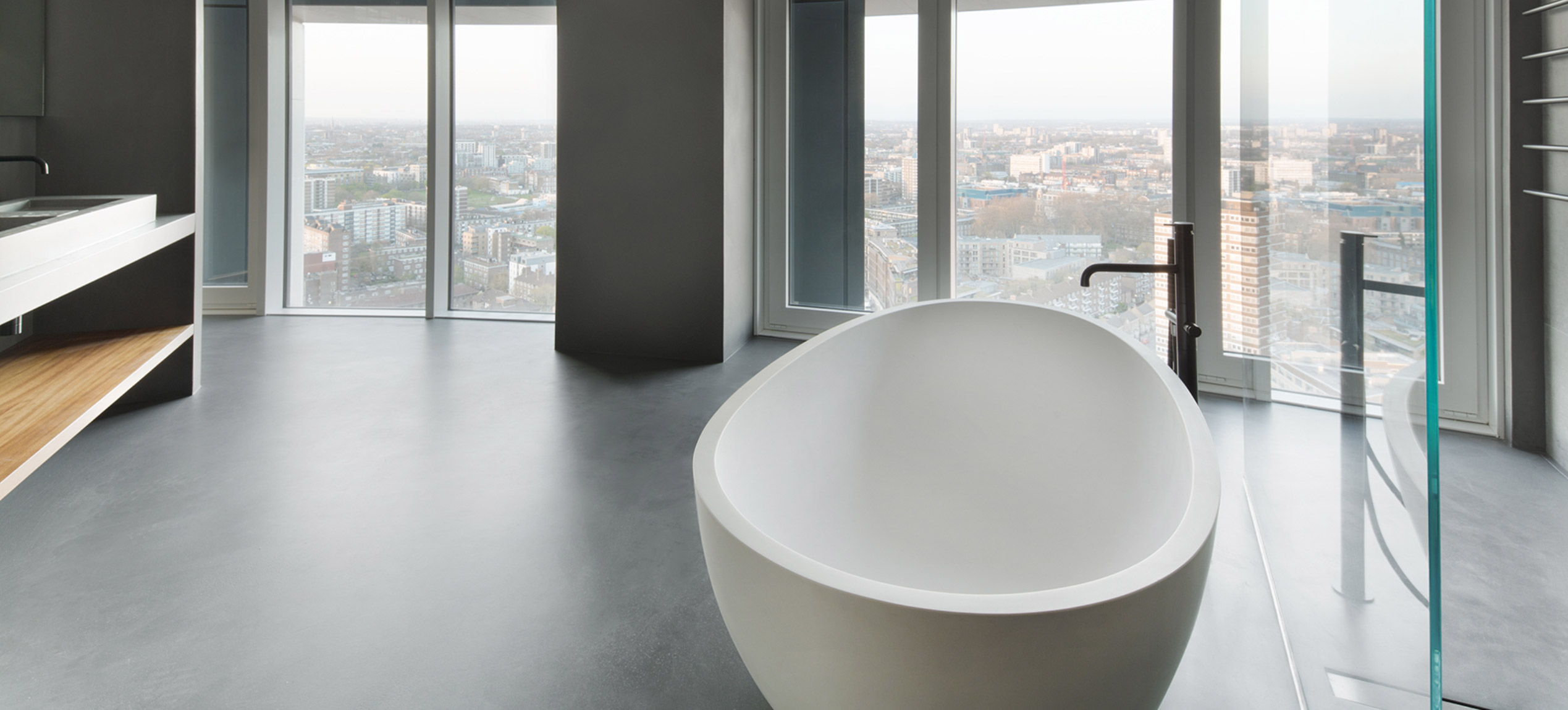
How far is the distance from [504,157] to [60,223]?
2546 mm

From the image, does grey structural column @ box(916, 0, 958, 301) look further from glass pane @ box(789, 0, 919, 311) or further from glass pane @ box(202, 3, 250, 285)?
glass pane @ box(202, 3, 250, 285)

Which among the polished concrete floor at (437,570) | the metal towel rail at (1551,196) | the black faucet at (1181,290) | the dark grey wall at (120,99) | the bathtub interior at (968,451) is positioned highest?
the dark grey wall at (120,99)

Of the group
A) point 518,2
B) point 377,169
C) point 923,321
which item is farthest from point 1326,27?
point 377,169

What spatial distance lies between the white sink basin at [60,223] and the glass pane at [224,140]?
1619 millimetres

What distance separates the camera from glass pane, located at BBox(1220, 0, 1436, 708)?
824mm

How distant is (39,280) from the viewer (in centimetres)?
207

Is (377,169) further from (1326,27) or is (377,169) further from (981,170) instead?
(1326,27)

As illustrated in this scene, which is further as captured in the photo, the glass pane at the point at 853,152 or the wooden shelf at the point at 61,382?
the glass pane at the point at 853,152

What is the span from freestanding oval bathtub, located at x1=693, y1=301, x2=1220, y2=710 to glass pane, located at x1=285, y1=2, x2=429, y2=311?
11.6ft

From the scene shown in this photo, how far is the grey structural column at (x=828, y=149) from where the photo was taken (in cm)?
394

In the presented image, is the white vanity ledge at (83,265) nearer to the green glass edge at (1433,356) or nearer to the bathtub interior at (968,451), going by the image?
the bathtub interior at (968,451)

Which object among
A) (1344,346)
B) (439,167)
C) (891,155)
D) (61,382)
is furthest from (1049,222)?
(61,382)

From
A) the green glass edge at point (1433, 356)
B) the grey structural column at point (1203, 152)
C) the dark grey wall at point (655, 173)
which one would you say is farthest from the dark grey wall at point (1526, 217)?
the dark grey wall at point (655, 173)

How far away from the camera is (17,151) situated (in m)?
2.97
